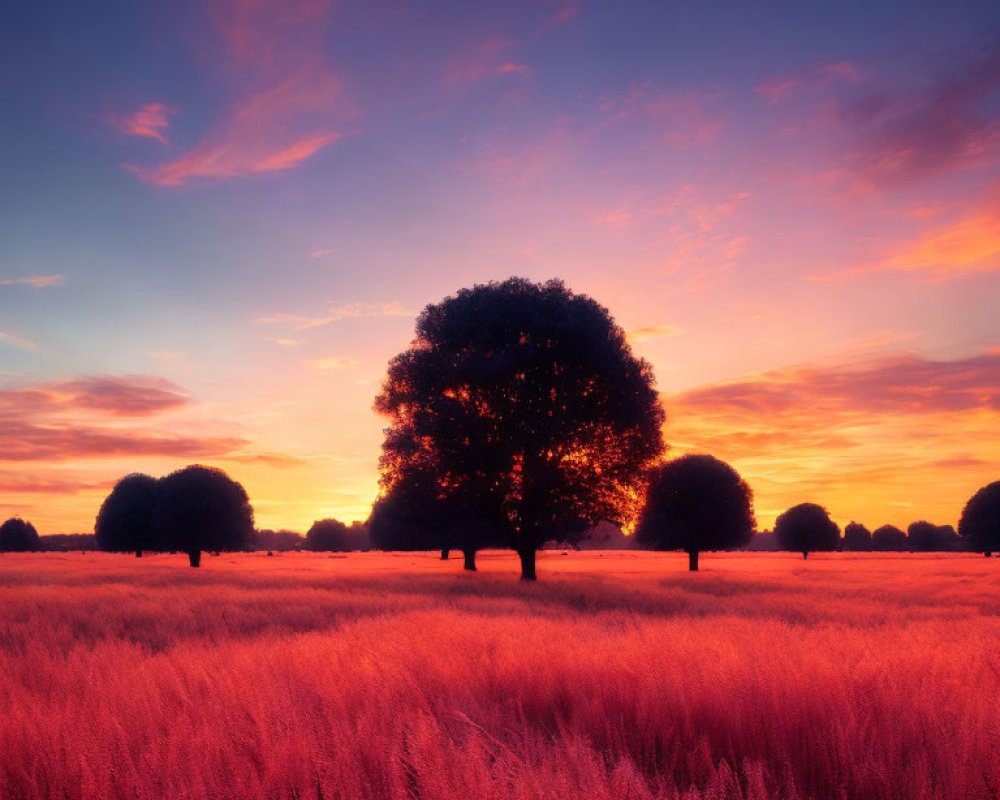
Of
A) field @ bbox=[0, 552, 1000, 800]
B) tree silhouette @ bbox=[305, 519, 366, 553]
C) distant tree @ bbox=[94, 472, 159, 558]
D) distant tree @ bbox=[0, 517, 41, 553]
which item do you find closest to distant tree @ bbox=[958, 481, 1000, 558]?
field @ bbox=[0, 552, 1000, 800]

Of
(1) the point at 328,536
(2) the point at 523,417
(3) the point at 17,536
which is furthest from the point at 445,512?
(3) the point at 17,536

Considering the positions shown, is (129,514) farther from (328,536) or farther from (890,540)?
(890,540)

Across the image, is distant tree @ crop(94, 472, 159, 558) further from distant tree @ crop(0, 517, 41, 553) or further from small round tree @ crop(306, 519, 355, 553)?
distant tree @ crop(0, 517, 41, 553)

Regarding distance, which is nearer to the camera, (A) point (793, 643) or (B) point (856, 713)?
(B) point (856, 713)

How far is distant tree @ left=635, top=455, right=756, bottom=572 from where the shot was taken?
40.8 meters

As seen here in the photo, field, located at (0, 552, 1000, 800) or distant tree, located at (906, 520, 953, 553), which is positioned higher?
field, located at (0, 552, 1000, 800)

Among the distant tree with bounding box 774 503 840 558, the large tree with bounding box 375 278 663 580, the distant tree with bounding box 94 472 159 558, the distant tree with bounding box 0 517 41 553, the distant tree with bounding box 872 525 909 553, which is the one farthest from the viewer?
the distant tree with bounding box 872 525 909 553

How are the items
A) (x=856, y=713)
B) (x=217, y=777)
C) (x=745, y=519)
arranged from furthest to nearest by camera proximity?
(x=745, y=519)
(x=856, y=713)
(x=217, y=777)

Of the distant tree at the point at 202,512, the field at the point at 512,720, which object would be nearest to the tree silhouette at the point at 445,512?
the field at the point at 512,720

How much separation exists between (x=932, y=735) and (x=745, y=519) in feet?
130

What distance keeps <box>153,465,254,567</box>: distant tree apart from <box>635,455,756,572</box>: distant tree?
31.0 metres

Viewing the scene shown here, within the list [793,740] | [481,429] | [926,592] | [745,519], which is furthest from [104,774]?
[745,519]

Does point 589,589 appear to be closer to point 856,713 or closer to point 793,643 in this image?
point 793,643

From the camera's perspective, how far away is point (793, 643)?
23.2 feet
